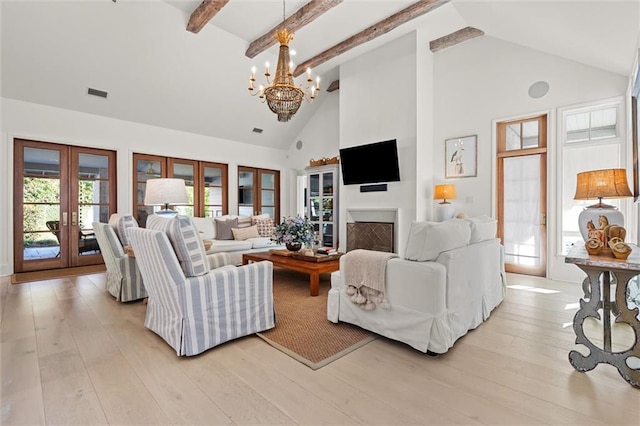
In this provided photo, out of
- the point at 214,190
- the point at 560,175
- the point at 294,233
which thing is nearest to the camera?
the point at 294,233

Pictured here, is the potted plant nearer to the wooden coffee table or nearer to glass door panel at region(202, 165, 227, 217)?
the wooden coffee table

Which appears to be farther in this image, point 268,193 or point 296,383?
point 268,193

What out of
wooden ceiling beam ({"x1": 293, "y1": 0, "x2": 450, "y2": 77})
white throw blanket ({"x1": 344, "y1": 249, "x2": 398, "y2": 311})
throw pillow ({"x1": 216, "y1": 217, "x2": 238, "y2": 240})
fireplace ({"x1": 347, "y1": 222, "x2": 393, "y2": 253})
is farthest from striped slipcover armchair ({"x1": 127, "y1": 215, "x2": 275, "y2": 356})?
wooden ceiling beam ({"x1": 293, "y1": 0, "x2": 450, "y2": 77})

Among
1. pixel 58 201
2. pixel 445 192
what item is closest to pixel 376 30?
pixel 445 192

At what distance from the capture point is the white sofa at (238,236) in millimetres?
5049

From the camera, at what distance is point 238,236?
18.5 ft

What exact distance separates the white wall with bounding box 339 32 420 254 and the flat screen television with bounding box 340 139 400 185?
0.41 ft

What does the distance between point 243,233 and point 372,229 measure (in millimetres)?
2404

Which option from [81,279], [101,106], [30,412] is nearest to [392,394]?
[30,412]

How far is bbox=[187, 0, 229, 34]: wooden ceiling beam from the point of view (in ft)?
12.9

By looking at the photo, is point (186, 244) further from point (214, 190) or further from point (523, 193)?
point (214, 190)

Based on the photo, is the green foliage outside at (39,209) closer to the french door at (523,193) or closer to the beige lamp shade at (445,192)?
the beige lamp shade at (445,192)

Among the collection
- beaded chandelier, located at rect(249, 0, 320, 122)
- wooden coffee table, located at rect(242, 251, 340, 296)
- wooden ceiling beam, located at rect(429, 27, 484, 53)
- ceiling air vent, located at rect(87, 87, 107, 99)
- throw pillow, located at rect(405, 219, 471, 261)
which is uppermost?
wooden ceiling beam, located at rect(429, 27, 484, 53)

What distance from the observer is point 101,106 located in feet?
16.9
